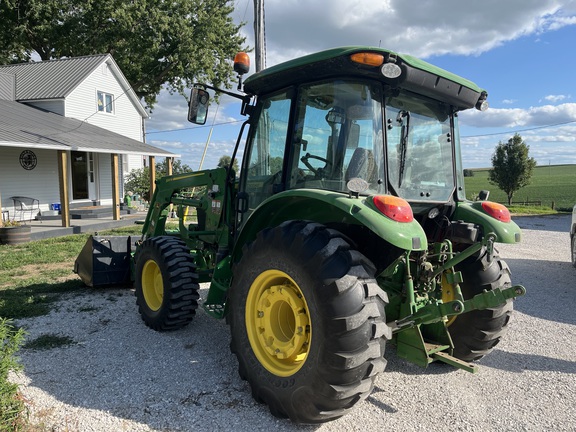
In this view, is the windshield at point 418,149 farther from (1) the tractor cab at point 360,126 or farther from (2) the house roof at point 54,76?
(2) the house roof at point 54,76

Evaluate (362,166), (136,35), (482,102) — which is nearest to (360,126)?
(362,166)

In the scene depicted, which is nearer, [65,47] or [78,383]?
[78,383]

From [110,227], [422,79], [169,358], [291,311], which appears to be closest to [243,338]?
[291,311]

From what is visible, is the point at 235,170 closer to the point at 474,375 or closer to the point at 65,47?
the point at 474,375

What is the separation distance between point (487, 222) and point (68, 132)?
47.4ft

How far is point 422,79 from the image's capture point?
10.1 ft

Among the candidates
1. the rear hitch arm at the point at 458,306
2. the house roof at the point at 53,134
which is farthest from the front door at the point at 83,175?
the rear hitch arm at the point at 458,306

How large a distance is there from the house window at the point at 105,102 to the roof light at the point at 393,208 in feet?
61.0

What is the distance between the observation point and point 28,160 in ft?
46.9

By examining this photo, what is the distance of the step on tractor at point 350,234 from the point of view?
2.58 m

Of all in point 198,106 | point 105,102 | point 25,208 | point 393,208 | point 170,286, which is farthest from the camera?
point 105,102

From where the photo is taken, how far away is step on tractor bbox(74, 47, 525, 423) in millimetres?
2584

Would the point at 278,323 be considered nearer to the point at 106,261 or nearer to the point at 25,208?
the point at 106,261

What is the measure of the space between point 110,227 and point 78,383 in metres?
10.8
